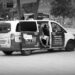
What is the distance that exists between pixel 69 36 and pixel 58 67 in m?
6.57

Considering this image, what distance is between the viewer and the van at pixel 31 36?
16547 mm

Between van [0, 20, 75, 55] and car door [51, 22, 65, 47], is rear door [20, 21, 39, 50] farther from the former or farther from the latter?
car door [51, 22, 65, 47]

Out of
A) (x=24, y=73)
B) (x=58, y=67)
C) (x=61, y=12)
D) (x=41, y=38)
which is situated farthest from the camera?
(x=61, y=12)

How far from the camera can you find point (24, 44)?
55.2ft

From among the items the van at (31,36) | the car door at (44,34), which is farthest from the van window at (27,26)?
the car door at (44,34)

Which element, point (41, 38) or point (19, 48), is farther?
point (41, 38)

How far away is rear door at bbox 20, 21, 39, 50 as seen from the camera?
16828 millimetres

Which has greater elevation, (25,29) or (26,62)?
(25,29)

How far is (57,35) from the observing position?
18375mm

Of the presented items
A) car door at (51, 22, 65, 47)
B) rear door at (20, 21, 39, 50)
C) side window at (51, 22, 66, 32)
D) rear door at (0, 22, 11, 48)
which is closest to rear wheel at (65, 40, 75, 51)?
car door at (51, 22, 65, 47)

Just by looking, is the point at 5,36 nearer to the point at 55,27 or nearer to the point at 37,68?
the point at 55,27

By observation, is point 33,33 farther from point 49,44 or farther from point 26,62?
point 26,62

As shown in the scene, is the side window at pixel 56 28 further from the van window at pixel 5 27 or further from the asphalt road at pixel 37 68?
the asphalt road at pixel 37 68

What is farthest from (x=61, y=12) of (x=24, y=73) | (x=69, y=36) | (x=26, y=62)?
(x=24, y=73)
